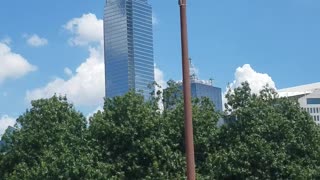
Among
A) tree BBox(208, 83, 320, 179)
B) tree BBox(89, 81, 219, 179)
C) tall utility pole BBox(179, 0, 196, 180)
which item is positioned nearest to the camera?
tall utility pole BBox(179, 0, 196, 180)

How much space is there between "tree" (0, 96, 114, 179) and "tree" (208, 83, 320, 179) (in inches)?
263

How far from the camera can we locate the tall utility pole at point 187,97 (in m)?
11.9

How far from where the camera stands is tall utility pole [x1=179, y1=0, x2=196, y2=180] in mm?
11914

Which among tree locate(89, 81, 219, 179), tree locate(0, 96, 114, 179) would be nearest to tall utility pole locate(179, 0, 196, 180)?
tree locate(89, 81, 219, 179)

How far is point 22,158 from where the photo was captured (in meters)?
37.3

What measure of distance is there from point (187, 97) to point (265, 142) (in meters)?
20.4

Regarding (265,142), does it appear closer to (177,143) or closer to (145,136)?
(177,143)

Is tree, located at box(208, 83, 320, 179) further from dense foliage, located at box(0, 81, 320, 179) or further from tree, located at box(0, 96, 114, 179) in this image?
tree, located at box(0, 96, 114, 179)

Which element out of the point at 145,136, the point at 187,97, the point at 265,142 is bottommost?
the point at 187,97

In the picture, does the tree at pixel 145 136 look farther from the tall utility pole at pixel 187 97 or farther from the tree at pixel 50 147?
the tall utility pole at pixel 187 97

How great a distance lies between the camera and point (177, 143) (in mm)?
32812

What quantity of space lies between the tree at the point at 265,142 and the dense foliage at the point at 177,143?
0.05 meters

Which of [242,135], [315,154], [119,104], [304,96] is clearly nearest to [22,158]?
[119,104]

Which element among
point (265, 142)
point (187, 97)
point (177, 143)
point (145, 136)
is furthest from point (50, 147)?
point (187, 97)
